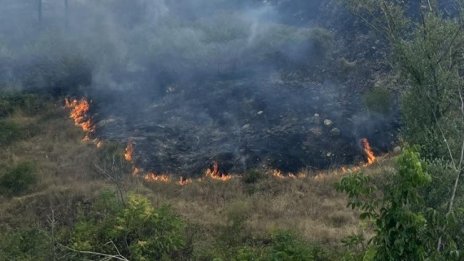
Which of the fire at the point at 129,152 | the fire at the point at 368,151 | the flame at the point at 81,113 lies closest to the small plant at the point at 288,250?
the fire at the point at 368,151

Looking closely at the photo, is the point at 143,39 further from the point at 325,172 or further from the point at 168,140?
the point at 325,172

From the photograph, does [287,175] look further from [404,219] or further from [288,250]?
[404,219]

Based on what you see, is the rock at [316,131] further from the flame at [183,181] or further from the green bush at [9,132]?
the green bush at [9,132]

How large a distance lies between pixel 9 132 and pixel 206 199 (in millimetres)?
9612

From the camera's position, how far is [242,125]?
67.4 feet

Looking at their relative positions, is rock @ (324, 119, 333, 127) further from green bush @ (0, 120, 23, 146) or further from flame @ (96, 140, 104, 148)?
green bush @ (0, 120, 23, 146)

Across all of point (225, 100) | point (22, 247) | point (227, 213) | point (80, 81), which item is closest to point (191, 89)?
point (225, 100)

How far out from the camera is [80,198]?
14.9 metres

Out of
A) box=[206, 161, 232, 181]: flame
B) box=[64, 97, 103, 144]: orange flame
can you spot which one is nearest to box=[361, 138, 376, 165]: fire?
box=[206, 161, 232, 181]: flame

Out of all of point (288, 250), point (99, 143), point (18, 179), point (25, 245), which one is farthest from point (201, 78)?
point (288, 250)

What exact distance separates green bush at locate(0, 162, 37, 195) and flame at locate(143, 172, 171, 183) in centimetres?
364

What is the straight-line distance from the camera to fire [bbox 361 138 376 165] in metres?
17.6

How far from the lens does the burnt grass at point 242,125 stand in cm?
1831

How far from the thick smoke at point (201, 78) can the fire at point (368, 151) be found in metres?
0.37
